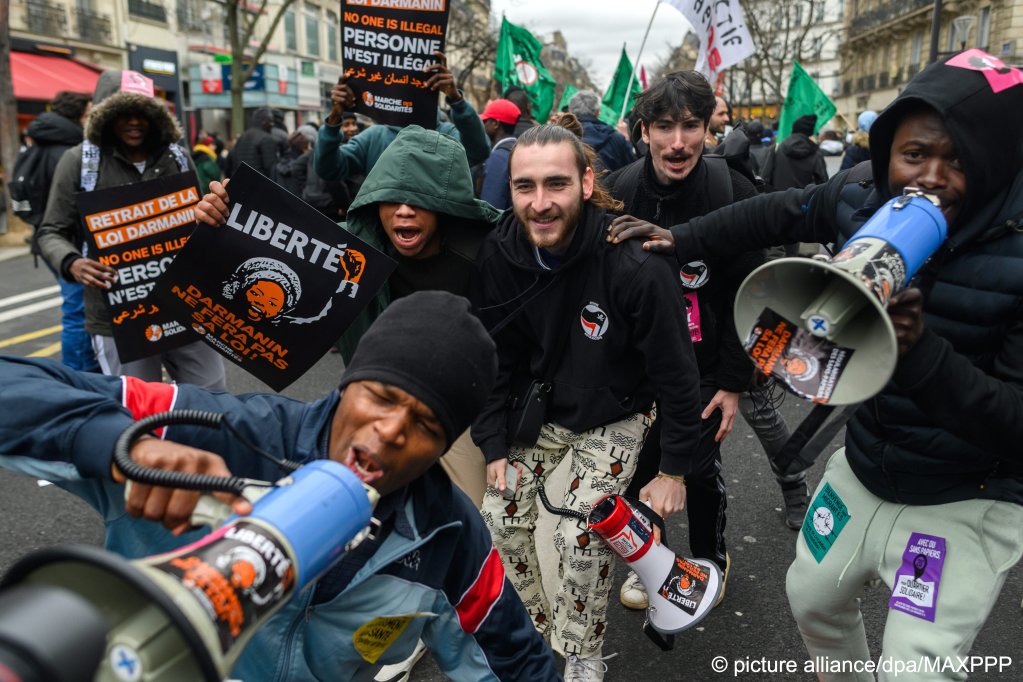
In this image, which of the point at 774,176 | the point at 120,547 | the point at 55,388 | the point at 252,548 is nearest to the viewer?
the point at 252,548

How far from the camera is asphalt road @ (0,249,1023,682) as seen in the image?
3.03 metres

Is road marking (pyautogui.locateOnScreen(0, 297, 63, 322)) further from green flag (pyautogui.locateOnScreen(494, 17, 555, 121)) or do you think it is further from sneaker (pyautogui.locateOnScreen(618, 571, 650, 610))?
sneaker (pyautogui.locateOnScreen(618, 571, 650, 610))

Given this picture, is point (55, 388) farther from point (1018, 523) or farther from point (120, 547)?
point (1018, 523)

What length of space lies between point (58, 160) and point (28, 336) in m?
2.81

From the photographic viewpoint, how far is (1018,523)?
2.06m

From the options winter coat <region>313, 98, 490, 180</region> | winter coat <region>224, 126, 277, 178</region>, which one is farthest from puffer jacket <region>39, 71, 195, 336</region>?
winter coat <region>224, 126, 277, 178</region>

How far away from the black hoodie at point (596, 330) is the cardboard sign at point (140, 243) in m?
1.42

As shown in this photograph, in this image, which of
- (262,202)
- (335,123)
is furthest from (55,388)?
(335,123)

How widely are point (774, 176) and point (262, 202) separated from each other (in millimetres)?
5820

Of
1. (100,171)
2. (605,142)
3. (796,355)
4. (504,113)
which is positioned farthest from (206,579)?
(504,113)

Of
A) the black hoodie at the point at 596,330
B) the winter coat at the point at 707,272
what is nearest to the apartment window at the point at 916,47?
the winter coat at the point at 707,272

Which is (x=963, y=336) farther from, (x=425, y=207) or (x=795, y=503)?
(x=795, y=503)

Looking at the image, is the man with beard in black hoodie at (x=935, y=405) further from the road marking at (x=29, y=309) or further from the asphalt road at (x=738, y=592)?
the road marking at (x=29, y=309)

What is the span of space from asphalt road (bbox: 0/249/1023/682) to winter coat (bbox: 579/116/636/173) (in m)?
2.10
